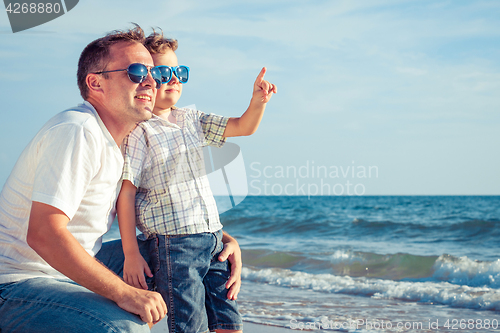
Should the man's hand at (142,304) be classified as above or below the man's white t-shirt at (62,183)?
below

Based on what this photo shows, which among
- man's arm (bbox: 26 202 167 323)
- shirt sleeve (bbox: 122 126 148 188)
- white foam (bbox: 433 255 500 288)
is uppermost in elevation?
shirt sleeve (bbox: 122 126 148 188)

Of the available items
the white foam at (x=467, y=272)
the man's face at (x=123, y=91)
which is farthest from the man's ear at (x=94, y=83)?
the white foam at (x=467, y=272)

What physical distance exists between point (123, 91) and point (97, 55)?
0.24 meters

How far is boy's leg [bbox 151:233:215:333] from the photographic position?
7.64 ft

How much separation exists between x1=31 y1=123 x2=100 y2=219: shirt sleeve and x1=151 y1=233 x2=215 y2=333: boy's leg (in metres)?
0.70

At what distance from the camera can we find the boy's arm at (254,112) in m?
2.52

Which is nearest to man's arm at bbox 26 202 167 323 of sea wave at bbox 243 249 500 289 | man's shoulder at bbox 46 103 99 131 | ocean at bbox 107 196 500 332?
man's shoulder at bbox 46 103 99 131

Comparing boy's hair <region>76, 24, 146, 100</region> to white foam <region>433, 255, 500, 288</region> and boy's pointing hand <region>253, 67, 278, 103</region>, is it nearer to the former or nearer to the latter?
boy's pointing hand <region>253, 67, 278, 103</region>

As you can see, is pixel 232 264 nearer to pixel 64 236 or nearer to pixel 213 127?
pixel 213 127

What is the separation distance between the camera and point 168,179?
2445mm

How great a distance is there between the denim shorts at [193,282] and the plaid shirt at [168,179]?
0.07 meters

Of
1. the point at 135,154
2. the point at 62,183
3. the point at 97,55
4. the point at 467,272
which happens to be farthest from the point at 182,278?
the point at 467,272

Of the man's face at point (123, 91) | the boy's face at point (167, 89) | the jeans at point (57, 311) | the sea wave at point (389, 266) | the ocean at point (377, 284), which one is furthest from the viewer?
the sea wave at point (389, 266)

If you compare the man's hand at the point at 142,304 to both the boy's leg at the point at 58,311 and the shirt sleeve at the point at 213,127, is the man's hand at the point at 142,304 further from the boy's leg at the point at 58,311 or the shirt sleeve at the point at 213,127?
the shirt sleeve at the point at 213,127
